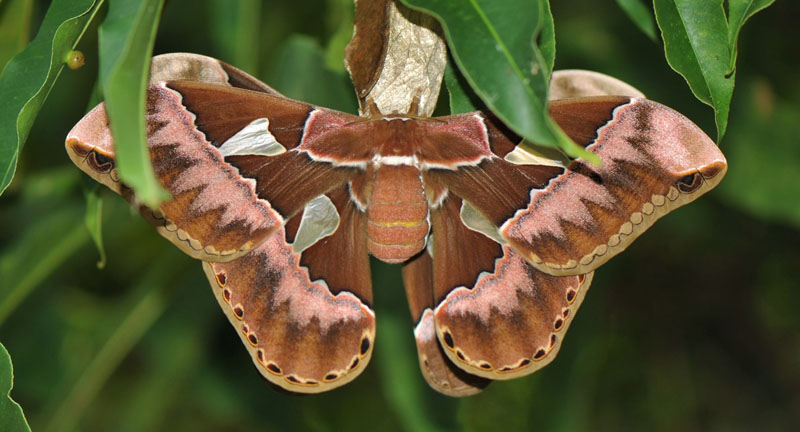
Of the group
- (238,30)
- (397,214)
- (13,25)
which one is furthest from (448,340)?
(238,30)

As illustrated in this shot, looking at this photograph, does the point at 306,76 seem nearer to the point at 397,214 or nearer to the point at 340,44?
the point at 340,44

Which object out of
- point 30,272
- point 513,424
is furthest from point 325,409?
point 30,272

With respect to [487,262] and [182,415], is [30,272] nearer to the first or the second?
[487,262]

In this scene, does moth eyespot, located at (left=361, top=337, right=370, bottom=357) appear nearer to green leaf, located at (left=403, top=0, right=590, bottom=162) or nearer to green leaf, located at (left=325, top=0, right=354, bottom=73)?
green leaf, located at (left=403, top=0, right=590, bottom=162)

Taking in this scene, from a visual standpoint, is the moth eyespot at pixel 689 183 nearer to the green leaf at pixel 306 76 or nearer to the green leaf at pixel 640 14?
the green leaf at pixel 640 14

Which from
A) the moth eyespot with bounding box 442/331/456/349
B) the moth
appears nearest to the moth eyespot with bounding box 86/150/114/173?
the moth

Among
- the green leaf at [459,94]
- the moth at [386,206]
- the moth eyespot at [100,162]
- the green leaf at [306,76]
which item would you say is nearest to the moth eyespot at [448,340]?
the moth at [386,206]
